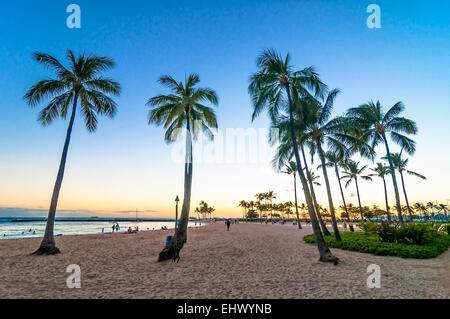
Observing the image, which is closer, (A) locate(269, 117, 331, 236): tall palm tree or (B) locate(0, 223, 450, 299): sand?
(B) locate(0, 223, 450, 299): sand

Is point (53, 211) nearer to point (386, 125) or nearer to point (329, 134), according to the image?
point (329, 134)

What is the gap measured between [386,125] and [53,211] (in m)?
28.9

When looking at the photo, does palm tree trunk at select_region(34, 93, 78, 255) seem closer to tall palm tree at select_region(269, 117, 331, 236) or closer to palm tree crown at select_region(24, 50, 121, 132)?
palm tree crown at select_region(24, 50, 121, 132)

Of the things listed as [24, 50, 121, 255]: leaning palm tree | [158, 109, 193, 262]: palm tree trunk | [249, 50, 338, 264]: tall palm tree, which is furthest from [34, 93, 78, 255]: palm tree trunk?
[249, 50, 338, 264]: tall palm tree

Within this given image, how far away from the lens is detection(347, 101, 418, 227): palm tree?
60.4 feet

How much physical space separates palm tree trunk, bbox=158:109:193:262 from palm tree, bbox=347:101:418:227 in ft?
49.6

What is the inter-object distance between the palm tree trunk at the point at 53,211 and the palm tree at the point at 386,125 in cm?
2378

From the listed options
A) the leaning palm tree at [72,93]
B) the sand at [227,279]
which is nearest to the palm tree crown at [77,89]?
the leaning palm tree at [72,93]

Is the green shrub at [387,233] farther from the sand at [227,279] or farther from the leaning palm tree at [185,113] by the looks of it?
the leaning palm tree at [185,113]

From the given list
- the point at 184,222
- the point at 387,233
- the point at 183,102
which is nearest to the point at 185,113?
the point at 183,102

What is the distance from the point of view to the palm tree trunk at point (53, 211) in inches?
510

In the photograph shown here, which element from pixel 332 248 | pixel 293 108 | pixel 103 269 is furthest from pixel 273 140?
pixel 103 269

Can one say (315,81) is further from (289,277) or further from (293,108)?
(289,277)

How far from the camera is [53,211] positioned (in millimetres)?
13445
